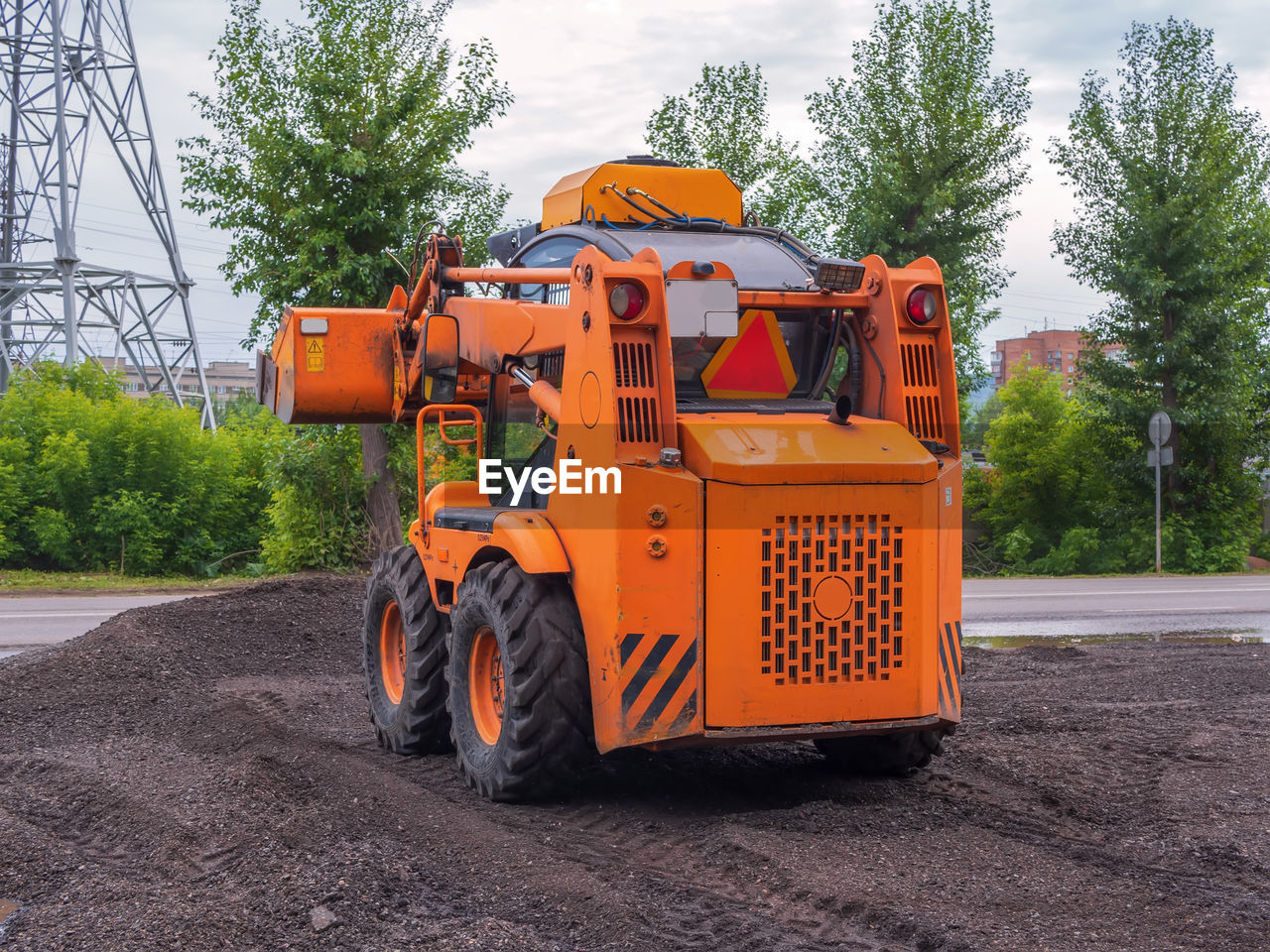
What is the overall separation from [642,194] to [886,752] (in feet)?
10.6

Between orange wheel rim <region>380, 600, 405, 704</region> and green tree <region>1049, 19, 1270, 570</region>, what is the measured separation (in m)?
21.4

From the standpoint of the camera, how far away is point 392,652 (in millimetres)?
8109

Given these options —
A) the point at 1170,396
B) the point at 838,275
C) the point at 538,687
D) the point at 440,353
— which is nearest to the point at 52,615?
Result: the point at 440,353

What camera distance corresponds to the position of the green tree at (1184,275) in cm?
2586

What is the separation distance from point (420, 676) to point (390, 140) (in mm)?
11911

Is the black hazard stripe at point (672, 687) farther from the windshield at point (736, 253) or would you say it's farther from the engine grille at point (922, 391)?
the windshield at point (736, 253)

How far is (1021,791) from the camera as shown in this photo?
21.1 feet

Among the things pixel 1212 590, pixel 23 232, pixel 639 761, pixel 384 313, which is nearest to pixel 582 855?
pixel 639 761

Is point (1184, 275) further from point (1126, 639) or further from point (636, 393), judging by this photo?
point (636, 393)

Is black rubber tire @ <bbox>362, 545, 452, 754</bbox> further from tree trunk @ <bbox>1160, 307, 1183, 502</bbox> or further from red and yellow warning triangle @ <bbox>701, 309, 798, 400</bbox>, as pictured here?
tree trunk @ <bbox>1160, 307, 1183, 502</bbox>

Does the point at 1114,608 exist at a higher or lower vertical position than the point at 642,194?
lower

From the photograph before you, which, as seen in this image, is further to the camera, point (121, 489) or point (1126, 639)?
point (121, 489)

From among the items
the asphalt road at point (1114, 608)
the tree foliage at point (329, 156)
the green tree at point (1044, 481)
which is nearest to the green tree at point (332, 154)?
the tree foliage at point (329, 156)

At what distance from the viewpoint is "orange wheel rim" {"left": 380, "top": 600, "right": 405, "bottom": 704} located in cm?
798
